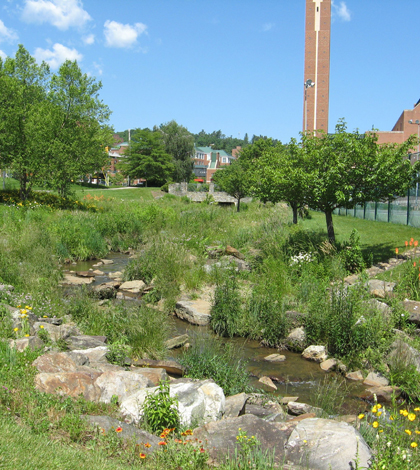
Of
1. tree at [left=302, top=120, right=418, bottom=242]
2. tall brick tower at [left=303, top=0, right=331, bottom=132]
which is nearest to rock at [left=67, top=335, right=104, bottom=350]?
tree at [left=302, top=120, right=418, bottom=242]

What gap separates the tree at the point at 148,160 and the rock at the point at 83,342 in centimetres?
5756

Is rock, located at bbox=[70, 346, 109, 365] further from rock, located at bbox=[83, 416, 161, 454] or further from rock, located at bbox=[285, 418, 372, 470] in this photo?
rock, located at bbox=[285, 418, 372, 470]

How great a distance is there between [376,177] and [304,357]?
21.9 feet

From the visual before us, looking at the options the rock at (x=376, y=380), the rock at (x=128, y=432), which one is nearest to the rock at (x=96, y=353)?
the rock at (x=128, y=432)

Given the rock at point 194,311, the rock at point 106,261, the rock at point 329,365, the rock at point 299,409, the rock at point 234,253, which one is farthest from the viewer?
the rock at point 106,261

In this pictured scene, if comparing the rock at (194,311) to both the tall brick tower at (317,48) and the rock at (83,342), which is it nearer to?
the rock at (83,342)

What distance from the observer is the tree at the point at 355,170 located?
44.2 ft

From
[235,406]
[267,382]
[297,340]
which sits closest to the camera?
[235,406]

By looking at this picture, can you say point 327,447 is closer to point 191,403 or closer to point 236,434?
point 236,434

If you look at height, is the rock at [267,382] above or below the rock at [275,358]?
above

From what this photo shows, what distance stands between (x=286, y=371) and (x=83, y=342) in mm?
3680

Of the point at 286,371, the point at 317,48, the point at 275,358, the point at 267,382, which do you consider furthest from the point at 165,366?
the point at 317,48

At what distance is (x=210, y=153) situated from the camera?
11519cm

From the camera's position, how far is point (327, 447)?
4.39 m
